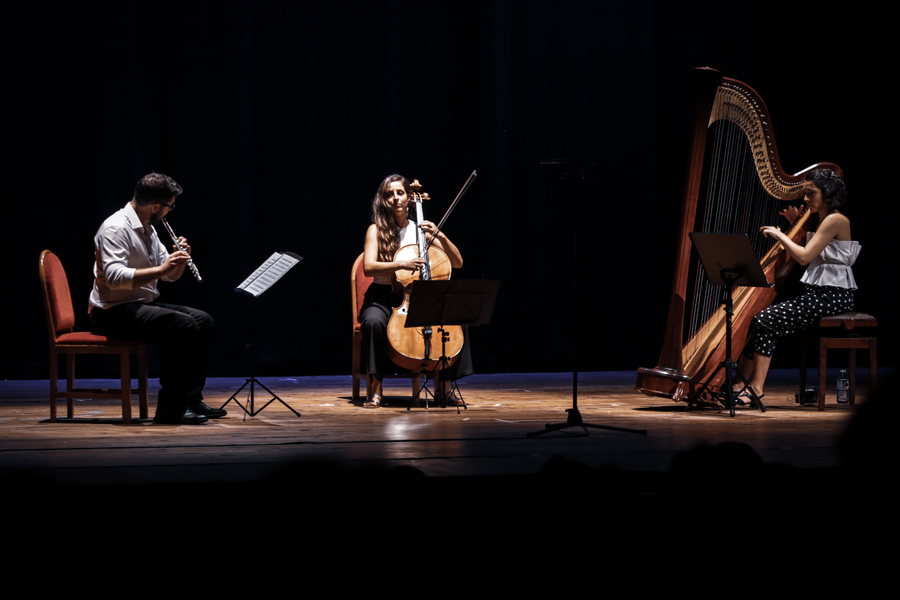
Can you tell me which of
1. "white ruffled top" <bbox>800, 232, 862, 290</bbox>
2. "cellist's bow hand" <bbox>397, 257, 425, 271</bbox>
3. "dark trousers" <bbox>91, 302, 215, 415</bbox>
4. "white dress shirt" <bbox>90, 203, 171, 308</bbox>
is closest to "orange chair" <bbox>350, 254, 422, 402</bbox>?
"cellist's bow hand" <bbox>397, 257, 425, 271</bbox>

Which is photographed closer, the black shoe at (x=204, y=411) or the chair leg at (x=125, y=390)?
the chair leg at (x=125, y=390)

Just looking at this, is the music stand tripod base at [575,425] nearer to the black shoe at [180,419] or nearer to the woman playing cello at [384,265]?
the woman playing cello at [384,265]

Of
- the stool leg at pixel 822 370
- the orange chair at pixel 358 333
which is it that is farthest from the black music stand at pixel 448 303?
the stool leg at pixel 822 370

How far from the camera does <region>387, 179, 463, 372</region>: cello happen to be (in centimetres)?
436

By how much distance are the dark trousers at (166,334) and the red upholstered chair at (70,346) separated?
2.5 inches

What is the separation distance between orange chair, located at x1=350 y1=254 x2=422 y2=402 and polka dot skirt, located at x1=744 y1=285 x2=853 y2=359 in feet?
→ 5.49

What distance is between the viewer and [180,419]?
3.91 metres

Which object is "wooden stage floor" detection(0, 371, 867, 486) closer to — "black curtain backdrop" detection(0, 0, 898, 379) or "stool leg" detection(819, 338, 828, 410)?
"stool leg" detection(819, 338, 828, 410)

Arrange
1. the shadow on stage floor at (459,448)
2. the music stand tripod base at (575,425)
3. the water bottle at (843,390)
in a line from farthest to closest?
1. the water bottle at (843,390)
2. the music stand tripod base at (575,425)
3. the shadow on stage floor at (459,448)

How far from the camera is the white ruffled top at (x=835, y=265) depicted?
14.9 feet

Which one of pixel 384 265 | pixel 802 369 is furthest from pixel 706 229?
pixel 384 265

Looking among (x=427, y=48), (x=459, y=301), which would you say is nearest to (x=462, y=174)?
(x=427, y=48)

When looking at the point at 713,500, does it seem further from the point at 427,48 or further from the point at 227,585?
the point at 427,48

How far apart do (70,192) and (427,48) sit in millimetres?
2437
